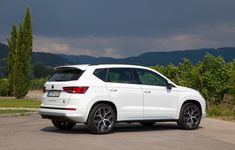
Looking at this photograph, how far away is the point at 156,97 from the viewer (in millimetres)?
12539

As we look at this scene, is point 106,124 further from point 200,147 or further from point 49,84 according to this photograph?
point 200,147

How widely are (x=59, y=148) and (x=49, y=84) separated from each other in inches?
128

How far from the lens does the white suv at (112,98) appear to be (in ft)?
37.2

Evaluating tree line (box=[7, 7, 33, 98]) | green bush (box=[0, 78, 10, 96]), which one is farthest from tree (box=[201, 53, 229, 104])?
green bush (box=[0, 78, 10, 96])

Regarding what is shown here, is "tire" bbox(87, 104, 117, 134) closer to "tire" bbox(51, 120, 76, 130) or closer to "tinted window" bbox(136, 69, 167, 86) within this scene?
"tinted window" bbox(136, 69, 167, 86)

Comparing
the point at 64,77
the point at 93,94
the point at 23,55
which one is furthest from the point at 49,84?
the point at 23,55

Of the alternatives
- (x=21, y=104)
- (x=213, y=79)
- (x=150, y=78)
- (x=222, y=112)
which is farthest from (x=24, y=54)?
(x=150, y=78)

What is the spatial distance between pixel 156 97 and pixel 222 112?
649 centimetres

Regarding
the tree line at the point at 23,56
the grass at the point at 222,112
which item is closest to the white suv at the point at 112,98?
the grass at the point at 222,112

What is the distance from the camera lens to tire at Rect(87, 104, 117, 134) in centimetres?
1135

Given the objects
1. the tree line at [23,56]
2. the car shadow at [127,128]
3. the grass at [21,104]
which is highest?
the tree line at [23,56]

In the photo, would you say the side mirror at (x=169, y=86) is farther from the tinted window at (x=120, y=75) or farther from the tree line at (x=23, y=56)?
the tree line at (x=23, y=56)

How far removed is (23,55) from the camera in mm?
32781

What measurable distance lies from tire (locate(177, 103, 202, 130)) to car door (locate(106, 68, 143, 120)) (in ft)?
4.58
